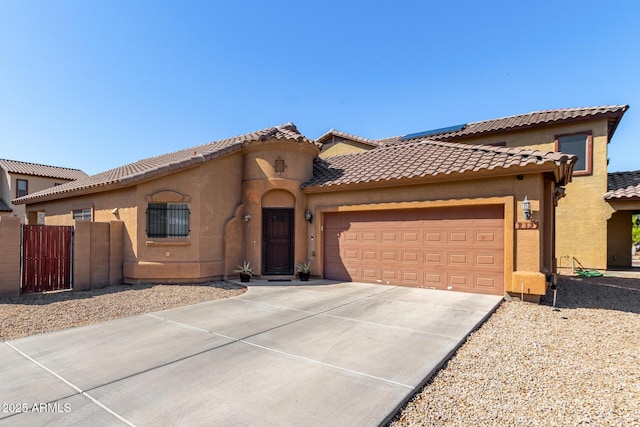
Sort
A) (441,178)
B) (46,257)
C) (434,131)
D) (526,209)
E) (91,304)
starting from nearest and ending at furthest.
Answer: (91,304) < (526,209) < (46,257) < (441,178) < (434,131)

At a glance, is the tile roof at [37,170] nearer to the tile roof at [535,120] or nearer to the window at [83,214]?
the window at [83,214]

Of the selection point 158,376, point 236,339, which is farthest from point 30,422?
point 236,339

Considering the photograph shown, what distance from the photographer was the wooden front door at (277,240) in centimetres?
1227

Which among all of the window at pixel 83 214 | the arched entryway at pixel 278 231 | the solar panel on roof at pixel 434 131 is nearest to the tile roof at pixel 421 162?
the arched entryway at pixel 278 231

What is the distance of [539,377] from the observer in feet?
14.0

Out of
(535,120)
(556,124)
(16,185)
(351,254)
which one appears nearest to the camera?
(351,254)

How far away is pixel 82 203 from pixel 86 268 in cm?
499

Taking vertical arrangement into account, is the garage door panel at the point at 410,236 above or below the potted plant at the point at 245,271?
above

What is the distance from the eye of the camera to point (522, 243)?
8.56 metres

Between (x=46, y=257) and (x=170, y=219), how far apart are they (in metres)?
3.56

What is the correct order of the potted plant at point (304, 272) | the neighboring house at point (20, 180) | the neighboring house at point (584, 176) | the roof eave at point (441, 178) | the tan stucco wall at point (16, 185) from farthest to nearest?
the neighboring house at point (20, 180) < the tan stucco wall at point (16, 185) < the neighboring house at point (584, 176) < the potted plant at point (304, 272) < the roof eave at point (441, 178)

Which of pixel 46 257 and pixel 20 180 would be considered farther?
pixel 20 180

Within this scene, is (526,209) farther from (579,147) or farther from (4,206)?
(4,206)

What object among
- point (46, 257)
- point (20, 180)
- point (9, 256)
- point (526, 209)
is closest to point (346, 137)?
point (526, 209)
